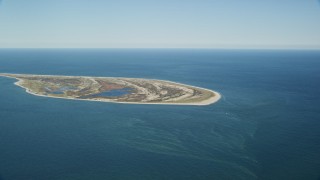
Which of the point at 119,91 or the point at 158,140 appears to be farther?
the point at 119,91

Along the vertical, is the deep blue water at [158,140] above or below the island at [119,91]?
above

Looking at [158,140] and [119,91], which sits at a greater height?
[158,140]

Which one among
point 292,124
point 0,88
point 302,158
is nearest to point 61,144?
point 302,158

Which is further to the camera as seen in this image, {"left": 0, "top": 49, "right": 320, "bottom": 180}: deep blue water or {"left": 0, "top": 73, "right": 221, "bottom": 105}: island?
{"left": 0, "top": 73, "right": 221, "bottom": 105}: island

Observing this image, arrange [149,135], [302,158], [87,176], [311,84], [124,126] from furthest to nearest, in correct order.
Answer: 1. [311,84]
2. [124,126]
3. [149,135]
4. [302,158]
5. [87,176]

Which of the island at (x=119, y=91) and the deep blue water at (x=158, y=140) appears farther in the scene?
the island at (x=119, y=91)

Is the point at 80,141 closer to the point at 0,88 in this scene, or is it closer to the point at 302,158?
the point at 302,158

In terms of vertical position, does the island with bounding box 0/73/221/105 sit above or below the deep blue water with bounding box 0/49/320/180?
below

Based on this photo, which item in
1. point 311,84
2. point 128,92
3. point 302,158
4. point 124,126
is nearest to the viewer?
point 302,158
